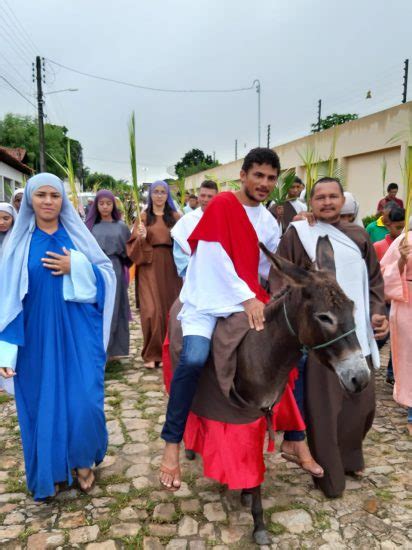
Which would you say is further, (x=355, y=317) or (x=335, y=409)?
(x=335, y=409)

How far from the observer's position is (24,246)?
3.24 meters

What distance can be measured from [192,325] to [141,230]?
3100mm

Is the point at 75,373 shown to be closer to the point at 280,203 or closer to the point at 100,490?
the point at 100,490

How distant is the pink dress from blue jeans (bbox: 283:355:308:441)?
1.34 metres

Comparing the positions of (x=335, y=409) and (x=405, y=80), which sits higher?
(x=405, y=80)

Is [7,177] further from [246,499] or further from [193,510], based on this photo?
[246,499]

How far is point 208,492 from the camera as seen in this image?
11.0 feet

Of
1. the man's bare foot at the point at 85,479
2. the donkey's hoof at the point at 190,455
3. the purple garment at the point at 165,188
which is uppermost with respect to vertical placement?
the purple garment at the point at 165,188

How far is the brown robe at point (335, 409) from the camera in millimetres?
3299

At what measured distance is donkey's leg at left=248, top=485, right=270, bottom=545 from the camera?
111 inches

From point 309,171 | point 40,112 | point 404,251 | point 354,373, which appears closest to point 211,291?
point 354,373

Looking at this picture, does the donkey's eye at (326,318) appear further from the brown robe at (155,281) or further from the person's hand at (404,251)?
the brown robe at (155,281)

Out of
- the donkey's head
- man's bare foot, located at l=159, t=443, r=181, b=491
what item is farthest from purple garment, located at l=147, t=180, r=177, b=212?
the donkey's head

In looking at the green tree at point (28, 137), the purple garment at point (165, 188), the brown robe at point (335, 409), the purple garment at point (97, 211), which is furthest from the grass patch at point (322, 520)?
the green tree at point (28, 137)
